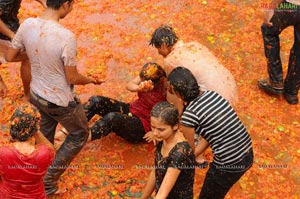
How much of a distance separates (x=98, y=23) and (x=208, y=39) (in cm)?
199

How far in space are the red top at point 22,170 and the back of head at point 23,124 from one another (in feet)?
0.37

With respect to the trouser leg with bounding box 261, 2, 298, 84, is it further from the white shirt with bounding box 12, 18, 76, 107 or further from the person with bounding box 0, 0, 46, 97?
the person with bounding box 0, 0, 46, 97

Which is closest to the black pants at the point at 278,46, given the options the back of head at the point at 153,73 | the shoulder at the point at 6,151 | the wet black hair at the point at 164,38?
the wet black hair at the point at 164,38

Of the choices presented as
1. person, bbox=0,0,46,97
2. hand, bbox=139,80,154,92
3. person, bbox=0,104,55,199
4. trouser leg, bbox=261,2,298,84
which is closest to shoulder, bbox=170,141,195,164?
person, bbox=0,104,55,199

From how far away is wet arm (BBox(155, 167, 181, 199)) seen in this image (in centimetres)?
376

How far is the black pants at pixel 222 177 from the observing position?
14.1 ft

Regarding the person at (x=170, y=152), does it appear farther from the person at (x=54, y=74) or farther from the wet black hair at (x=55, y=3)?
the wet black hair at (x=55, y=3)

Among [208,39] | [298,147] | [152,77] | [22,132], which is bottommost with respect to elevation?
[298,147]

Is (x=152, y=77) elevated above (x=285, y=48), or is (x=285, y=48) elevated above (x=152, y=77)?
(x=152, y=77)

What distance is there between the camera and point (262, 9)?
884 centimetres

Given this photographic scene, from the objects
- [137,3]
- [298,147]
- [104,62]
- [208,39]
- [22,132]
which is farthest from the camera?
[137,3]

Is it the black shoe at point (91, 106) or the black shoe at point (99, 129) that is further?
the black shoe at point (91, 106)

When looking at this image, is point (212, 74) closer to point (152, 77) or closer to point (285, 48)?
point (152, 77)

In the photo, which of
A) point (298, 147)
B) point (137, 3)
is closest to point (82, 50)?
point (137, 3)
